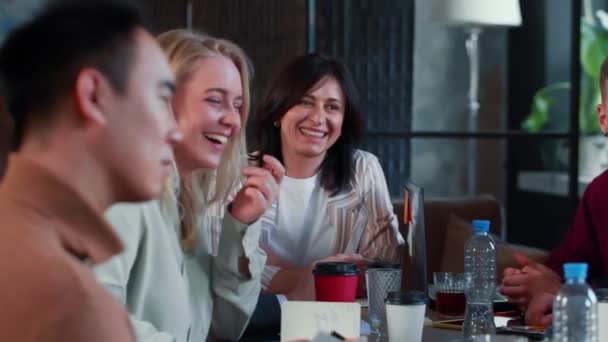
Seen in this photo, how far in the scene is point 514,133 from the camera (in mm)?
4910

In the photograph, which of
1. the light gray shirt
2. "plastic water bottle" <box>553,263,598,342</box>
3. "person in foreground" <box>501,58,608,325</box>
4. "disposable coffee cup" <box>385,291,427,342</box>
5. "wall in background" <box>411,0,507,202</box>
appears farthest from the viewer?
"wall in background" <box>411,0,507,202</box>

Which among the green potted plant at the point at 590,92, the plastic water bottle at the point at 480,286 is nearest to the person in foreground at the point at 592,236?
the plastic water bottle at the point at 480,286

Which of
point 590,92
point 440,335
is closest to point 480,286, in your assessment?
point 440,335

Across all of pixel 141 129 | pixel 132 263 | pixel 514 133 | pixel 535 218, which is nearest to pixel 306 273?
pixel 132 263

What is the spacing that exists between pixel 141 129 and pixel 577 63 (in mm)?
4014

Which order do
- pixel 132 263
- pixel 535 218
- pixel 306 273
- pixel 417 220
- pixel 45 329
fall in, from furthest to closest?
pixel 535 218, pixel 306 273, pixel 417 220, pixel 132 263, pixel 45 329

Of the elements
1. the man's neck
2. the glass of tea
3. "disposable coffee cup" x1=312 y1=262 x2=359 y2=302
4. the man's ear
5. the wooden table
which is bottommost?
the wooden table

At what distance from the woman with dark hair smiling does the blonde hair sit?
2.19 ft

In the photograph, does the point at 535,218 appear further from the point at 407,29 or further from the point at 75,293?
the point at 75,293

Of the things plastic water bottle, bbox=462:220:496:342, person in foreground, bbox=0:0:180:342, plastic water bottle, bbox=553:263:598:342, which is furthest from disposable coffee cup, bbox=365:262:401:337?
person in foreground, bbox=0:0:180:342

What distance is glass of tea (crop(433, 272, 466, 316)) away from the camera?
8.35ft

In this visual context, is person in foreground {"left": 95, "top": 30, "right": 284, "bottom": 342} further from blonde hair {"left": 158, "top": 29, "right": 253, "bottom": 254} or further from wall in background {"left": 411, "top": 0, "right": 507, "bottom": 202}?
wall in background {"left": 411, "top": 0, "right": 507, "bottom": 202}

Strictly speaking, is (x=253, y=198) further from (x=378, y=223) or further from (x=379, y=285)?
(x=378, y=223)

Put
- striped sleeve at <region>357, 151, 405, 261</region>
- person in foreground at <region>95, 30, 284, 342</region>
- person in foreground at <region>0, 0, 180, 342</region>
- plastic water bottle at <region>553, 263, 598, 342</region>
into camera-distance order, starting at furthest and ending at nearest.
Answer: striped sleeve at <region>357, 151, 405, 261</region> < person in foreground at <region>95, 30, 284, 342</region> < plastic water bottle at <region>553, 263, 598, 342</region> < person in foreground at <region>0, 0, 180, 342</region>
